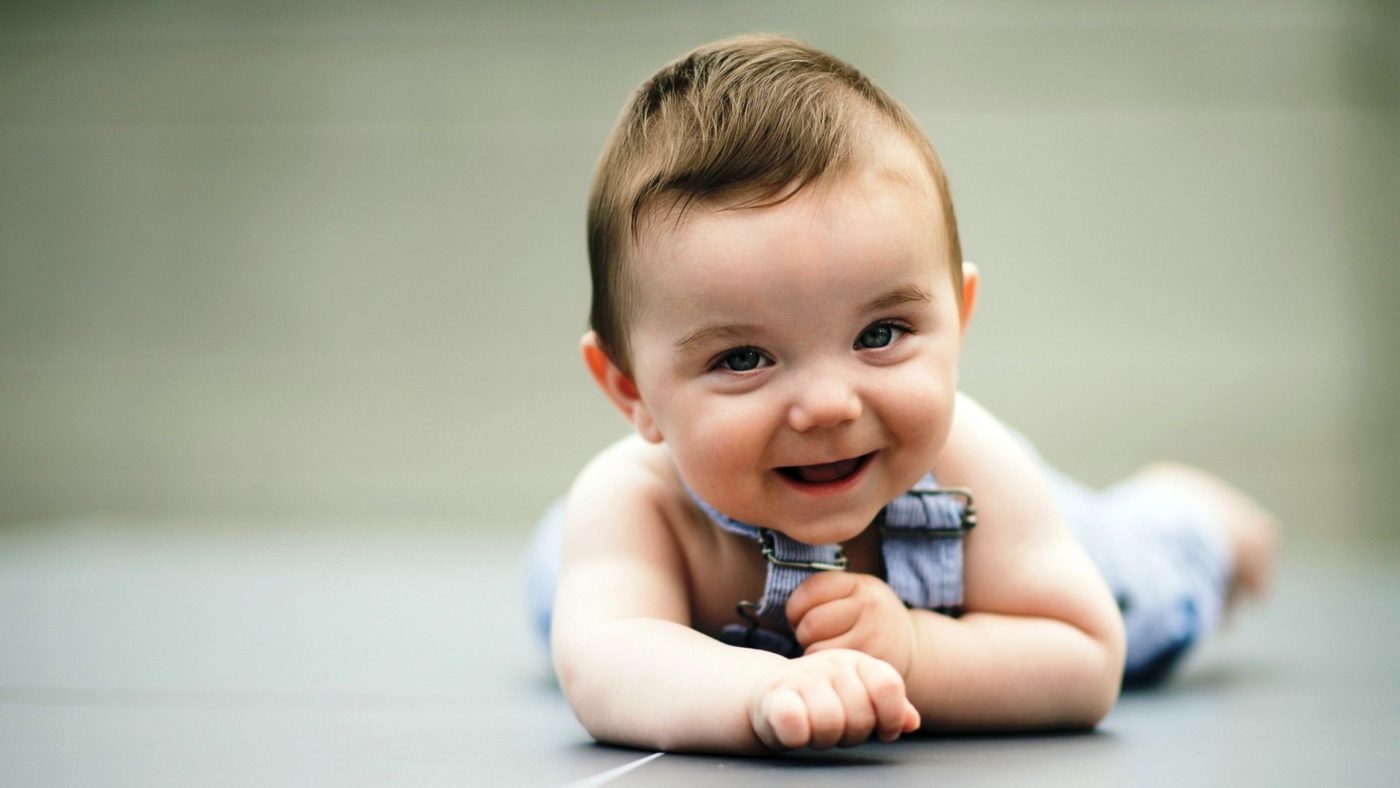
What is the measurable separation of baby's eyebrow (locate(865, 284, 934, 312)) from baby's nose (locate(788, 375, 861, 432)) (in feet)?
0.20

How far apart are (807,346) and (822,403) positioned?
1.8 inches

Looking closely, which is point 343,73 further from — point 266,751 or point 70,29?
point 266,751

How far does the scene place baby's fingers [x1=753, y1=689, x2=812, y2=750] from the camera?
0.83 m

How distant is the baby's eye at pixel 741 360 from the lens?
0.96 m

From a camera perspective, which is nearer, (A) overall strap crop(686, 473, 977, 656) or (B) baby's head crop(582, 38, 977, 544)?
(B) baby's head crop(582, 38, 977, 544)

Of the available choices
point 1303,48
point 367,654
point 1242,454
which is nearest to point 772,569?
point 367,654

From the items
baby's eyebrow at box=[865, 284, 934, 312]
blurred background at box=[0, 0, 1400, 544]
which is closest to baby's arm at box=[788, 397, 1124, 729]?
baby's eyebrow at box=[865, 284, 934, 312]

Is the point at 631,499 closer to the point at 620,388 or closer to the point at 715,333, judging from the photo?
the point at 620,388

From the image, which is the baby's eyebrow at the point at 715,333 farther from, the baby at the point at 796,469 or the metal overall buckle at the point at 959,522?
the metal overall buckle at the point at 959,522

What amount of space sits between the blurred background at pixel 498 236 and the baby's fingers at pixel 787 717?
3356 millimetres

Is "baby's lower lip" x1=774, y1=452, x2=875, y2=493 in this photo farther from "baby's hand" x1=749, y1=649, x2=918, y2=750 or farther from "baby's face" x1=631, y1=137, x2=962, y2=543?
"baby's hand" x1=749, y1=649, x2=918, y2=750

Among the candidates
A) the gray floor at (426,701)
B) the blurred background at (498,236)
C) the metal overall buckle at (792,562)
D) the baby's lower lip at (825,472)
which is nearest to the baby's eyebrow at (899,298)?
the baby's lower lip at (825,472)

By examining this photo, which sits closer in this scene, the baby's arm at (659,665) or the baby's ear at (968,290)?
the baby's arm at (659,665)

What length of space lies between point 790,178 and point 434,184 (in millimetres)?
3588
